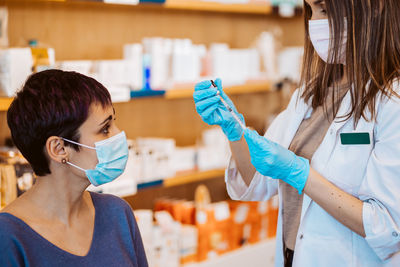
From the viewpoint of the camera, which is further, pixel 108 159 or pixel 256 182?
pixel 256 182

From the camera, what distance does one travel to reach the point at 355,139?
1.65m

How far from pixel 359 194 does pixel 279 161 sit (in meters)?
0.27

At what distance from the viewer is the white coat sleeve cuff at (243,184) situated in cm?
192

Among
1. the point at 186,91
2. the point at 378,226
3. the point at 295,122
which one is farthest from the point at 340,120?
the point at 186,91

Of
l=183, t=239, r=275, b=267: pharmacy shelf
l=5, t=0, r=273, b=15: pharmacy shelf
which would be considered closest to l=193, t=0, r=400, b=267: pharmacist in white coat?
l=5, t=0, r=273, b=15: pharmacy shelf

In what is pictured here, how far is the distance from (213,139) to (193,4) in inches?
33.7

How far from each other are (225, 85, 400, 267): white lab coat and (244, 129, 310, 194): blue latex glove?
115mm

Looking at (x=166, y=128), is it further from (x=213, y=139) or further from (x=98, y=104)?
(x=98, y=104)

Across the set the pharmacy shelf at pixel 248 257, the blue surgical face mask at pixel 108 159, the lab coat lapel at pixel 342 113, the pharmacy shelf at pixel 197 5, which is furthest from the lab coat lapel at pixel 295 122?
the pharmacy shelf at pixel 248 257

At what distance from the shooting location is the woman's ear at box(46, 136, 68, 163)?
1.54 metres

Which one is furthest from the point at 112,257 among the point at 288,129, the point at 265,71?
the point at 265,71

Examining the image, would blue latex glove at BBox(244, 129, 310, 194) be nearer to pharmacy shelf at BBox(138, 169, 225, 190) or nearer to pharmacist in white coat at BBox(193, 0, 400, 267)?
pharmacist in white coat at BBox(193, 0, 400, 267)

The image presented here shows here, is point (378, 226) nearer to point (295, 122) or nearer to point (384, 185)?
point (384, 185)

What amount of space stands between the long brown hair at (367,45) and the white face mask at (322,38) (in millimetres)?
32
